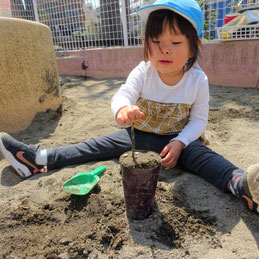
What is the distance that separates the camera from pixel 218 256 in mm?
932

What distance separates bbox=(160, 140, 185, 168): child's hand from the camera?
54.0 inches

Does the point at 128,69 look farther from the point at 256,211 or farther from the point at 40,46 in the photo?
the point at 256,211

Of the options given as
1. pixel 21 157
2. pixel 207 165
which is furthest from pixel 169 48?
pixel 21 157

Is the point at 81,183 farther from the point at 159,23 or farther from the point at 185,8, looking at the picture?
the point at 185,8

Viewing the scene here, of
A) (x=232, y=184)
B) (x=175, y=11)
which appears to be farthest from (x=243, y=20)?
(x=232, y=184)

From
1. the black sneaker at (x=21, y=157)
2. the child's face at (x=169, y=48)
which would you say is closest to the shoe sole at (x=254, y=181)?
the child's face at (x=169, y=48)

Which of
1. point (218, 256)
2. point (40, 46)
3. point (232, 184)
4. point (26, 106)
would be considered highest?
point (40, 46)

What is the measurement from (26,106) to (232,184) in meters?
1.80

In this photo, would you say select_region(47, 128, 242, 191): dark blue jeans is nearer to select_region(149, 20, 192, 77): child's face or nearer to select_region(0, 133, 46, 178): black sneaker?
select_region(0, 133, 46, 178): black sneaker

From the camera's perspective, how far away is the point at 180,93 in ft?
5.08

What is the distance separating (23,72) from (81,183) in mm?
1285

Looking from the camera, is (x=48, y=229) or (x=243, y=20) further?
(x=243, y=20)

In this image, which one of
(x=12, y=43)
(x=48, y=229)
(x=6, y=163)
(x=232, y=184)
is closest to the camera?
(x=48, y=229)

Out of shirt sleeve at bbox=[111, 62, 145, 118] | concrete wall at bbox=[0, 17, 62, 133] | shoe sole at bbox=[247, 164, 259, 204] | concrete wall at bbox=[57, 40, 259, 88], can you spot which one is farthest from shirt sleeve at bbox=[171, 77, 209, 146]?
concrete wall at bbox=[57, 40, 259, 88]
